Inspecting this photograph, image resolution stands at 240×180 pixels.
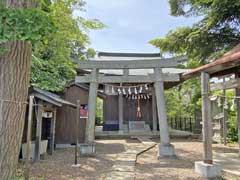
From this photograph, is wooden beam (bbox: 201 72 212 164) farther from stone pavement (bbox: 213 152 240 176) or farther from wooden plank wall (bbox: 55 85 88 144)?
wooden plank wall (bbox: 55 85 88 144)

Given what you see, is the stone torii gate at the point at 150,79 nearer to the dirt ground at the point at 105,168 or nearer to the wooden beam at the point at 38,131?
the dirt ground at the point at 105,168

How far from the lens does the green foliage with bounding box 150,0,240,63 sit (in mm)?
10037

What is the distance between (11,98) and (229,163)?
600 cm

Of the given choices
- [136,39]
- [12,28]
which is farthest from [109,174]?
[136,39]

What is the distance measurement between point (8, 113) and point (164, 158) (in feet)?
18.8

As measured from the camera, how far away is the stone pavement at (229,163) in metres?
5.48

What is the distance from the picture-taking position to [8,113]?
3078 mm

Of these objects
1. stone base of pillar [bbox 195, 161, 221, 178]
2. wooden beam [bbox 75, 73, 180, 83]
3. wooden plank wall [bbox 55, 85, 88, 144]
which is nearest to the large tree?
stone base of pillar [bbox 195, 161, 221, 178]

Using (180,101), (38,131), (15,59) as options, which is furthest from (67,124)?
(180,101)

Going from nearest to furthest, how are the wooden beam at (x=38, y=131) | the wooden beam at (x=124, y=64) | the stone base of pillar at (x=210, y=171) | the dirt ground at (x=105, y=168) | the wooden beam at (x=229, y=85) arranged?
the stone base of pillar at (x=210, y=171)
the dirt ground at (x=105, y=168)
the wooden beam at (x=229, y=85)
the wooden beam at (x=38, y=131)
the wooden beam at (x=124, y=64)

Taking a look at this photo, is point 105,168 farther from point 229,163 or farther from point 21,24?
point 21,24

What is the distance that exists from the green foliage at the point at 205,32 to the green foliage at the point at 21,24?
8.75 metres

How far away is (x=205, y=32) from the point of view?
1110cm

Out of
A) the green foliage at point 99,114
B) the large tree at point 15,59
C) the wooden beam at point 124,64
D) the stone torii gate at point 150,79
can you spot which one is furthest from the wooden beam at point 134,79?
the green foliage at point 99,114
